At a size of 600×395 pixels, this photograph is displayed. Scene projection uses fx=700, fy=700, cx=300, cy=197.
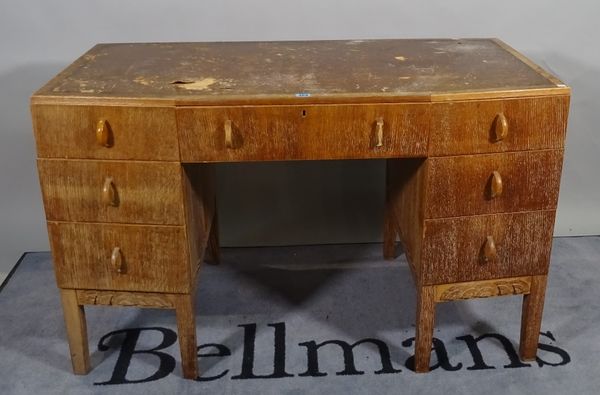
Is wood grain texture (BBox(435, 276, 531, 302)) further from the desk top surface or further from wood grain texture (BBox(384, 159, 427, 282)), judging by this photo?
the desk top surface

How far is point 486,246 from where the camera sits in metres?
1.65

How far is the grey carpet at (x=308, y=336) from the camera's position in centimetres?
177

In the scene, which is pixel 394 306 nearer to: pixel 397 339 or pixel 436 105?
pixel 397 339

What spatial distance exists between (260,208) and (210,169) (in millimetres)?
362

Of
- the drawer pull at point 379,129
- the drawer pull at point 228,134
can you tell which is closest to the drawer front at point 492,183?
the drawer pull at point 379,129

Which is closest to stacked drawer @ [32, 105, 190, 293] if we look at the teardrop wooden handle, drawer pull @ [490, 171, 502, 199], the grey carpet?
the teardrop wooden handle

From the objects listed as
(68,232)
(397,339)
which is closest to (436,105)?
(397,339)

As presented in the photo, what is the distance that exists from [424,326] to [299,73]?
2.28 ft

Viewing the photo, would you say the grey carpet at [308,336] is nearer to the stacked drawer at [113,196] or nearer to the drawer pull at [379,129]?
the stacked drawer at [113,196]

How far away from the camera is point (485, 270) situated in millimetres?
1695

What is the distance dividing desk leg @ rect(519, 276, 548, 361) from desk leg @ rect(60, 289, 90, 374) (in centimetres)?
112

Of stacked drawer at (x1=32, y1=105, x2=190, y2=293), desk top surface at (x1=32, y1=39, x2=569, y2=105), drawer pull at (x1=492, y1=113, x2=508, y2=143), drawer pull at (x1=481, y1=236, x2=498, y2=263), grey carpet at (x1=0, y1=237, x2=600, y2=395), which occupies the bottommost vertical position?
grey carpet at (x1=0, y1=237, x2=600, y2=395)

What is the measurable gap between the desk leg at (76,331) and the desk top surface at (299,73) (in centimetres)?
50

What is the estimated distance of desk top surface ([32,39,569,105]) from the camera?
1.50 m
